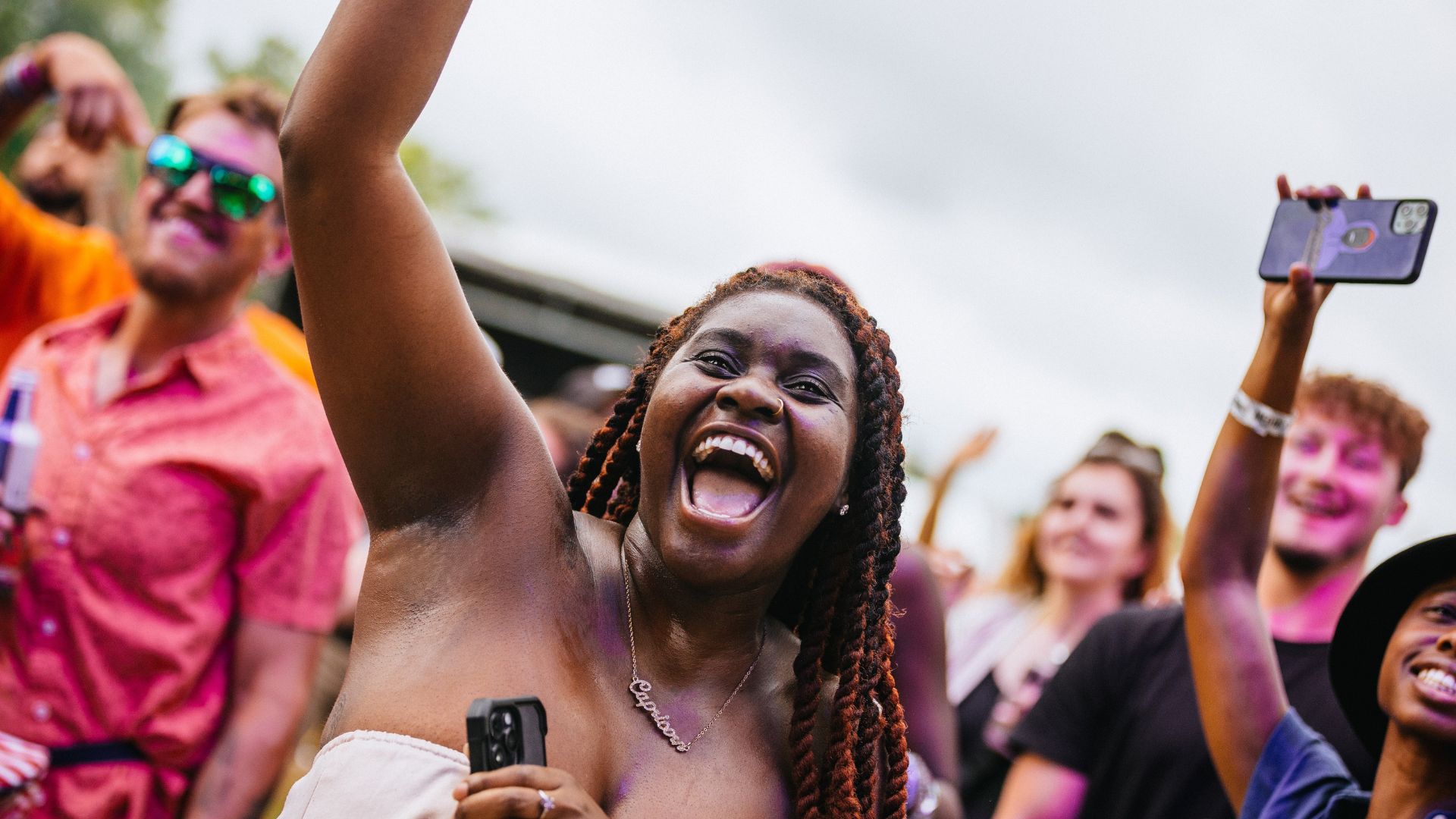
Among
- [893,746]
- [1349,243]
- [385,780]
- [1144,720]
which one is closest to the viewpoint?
[385,780]

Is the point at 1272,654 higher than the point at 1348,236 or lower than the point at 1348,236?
lower

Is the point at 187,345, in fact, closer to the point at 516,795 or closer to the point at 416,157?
the point at 516,795

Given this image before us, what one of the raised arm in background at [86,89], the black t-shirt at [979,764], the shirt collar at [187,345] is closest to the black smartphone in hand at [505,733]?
the shirt collar at [187,345]

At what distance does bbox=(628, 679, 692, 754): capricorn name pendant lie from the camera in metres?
1.95

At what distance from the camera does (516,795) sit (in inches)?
59.7

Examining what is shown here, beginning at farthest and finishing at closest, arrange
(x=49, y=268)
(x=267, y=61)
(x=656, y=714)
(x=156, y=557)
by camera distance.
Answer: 1. (x=267, y=61)
2. (x=49, y=268)
3. (x=156, y=557)
4. (x=656, y=714)

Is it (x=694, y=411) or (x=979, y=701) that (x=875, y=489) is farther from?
(x=979, y=701)

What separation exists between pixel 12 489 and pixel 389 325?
1.83m

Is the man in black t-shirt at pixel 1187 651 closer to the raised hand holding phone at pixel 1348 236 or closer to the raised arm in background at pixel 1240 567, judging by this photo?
the raised arm in background at pixel 1240 567

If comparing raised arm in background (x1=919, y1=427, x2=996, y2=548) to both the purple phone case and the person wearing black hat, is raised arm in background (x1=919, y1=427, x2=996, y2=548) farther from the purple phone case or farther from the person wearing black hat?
the purple phone case

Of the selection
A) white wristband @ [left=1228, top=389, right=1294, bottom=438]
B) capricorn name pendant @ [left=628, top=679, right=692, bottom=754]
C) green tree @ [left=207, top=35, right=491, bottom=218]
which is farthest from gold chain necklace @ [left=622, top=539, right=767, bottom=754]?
green tree @ [left=207, top=35, right=491, bottom=218]

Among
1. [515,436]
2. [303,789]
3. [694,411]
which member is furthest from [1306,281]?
[303,789]

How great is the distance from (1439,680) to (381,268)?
206 cm

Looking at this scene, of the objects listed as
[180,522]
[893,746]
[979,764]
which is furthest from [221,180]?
[979,764]
